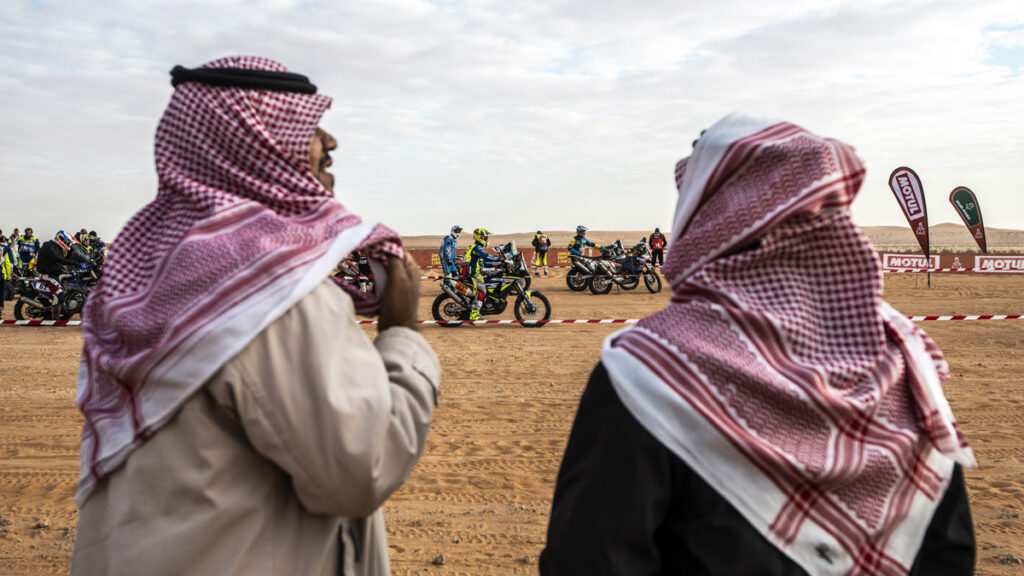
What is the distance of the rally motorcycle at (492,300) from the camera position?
1244cm

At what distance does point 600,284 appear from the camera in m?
18.3

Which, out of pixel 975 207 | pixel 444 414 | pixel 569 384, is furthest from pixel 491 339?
pixel 975 207

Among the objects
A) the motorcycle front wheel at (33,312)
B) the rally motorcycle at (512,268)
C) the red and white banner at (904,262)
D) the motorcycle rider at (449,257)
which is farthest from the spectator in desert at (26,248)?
the red and white banner at (904,262)

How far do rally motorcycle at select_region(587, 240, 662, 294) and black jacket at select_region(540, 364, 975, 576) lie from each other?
1691cm

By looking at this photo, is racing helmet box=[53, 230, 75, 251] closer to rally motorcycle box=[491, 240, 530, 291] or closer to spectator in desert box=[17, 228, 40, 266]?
spectator in desert box=[17, 228, 40, 266]

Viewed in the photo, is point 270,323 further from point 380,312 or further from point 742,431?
point 742,431

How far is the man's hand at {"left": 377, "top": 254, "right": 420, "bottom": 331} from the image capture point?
165 centimetres

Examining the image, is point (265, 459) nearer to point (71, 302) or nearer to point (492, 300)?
Answer: point (492, 300)

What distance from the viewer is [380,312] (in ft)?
5.49

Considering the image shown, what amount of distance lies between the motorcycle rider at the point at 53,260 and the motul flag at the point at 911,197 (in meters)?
16.8

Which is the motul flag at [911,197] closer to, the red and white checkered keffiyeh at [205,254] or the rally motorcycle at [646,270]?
the rally motorcycle at [646,270]

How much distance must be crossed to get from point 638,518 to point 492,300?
37.7 ft

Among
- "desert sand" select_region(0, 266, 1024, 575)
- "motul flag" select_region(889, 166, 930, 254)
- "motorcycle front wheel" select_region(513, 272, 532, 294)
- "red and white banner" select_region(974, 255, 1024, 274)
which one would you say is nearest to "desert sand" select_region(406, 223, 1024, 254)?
"red and white banner" select_region(974, 255, 1024, 274)

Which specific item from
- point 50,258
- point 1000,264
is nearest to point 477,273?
point 50,258
